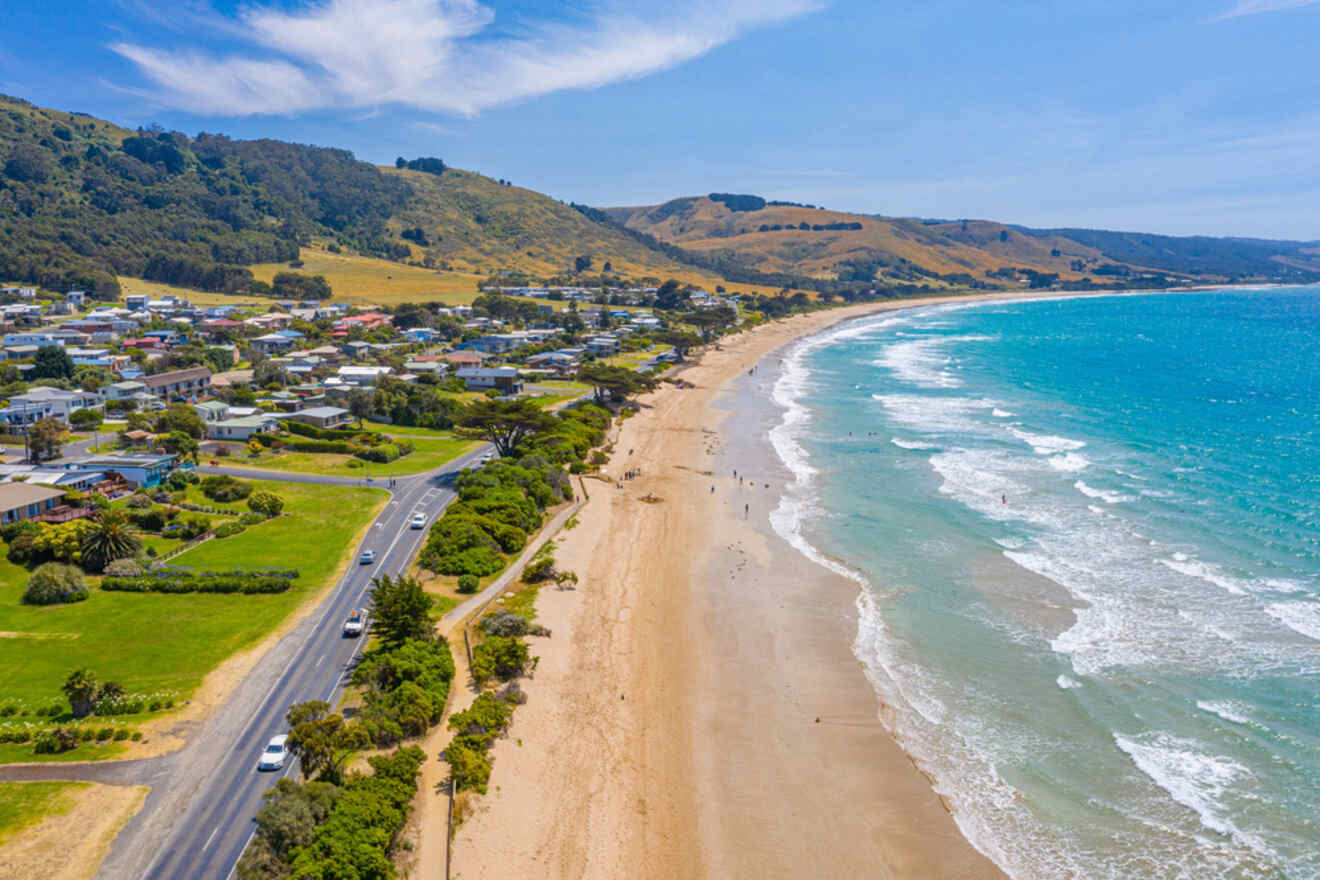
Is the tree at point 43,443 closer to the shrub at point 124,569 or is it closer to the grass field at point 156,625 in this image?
the grass field at point 156,625

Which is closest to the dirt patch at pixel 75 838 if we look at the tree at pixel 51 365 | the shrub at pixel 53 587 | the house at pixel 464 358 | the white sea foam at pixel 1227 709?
the shrub at pixel 53 587

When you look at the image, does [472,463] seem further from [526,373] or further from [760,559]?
[526,373]

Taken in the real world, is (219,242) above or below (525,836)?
above

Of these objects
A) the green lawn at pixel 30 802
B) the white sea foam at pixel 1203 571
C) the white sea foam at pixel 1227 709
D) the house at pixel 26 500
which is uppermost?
the house at pixel 26 500

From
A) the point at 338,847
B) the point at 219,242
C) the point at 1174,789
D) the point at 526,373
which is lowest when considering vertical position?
the point at 1174,789

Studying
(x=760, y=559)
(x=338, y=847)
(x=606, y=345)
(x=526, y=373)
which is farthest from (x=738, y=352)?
(x=338, y=847)

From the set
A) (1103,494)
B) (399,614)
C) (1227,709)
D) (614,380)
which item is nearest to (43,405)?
(614,380)
